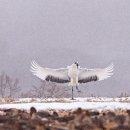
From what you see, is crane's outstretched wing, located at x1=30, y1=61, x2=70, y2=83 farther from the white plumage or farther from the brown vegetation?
the brown vegetation

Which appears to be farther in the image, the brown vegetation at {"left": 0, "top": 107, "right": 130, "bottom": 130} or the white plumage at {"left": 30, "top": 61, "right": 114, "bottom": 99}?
the white plumage at {"left": 30, "top": 61, "right": 114, "bottom": 99}

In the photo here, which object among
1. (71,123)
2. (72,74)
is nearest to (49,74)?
(72,74)

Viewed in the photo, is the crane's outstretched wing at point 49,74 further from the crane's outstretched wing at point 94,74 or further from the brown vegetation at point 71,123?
the brown vegetation at point 71,123

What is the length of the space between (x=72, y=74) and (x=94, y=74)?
2.09 m

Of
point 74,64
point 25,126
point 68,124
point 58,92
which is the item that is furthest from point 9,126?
point 58,92

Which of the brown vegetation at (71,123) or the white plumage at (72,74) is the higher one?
the white plumage at (72,74)

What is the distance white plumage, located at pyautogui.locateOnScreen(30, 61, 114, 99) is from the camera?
2692cm

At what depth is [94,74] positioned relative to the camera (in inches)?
1117

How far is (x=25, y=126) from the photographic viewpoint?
5.68 metres

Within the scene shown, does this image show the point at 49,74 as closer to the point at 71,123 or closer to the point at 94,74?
the point at 94,74

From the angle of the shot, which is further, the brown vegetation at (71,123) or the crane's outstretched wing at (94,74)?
the crane's outstretched wing at (94,74)

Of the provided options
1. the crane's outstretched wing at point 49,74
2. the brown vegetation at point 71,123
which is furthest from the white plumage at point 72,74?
the brown vegetation at point 71,123

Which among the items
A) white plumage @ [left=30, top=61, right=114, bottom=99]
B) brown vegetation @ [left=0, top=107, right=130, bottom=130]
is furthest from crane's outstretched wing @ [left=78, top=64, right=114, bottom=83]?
brown vegetation @ [left=0, top=107, right=130, bottom=130]

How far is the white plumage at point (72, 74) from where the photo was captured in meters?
26.9
